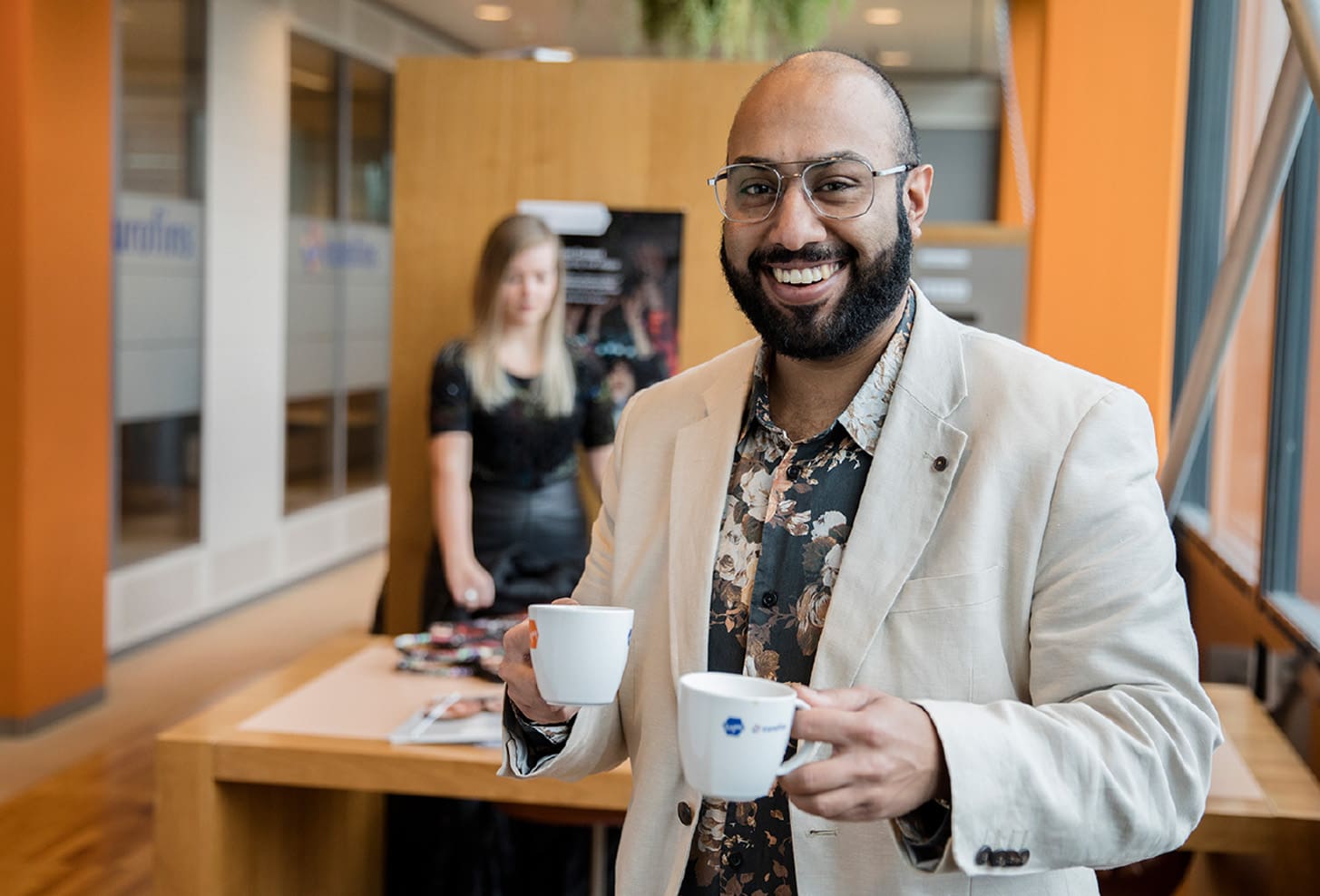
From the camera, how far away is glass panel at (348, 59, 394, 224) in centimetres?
944

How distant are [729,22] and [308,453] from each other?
16.5 feet

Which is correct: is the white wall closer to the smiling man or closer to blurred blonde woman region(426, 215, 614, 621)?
blurred blonde woman region(426, 215, 614, 621)

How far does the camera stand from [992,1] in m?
9.25

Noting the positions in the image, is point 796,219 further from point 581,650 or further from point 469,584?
point 469,584

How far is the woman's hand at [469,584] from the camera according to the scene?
3.68 metres

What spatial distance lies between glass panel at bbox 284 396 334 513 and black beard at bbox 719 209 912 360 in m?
7.48

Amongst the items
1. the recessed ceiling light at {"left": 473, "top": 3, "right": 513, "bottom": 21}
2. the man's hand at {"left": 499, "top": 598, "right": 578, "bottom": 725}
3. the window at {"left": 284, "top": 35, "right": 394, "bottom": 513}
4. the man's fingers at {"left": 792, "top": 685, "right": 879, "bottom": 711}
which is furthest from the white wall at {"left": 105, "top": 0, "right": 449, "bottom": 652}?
the man's fingers at {"left": 792, "top": 685, "right": 879, "bottom": 711}

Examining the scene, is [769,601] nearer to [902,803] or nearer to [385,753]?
[902,803]

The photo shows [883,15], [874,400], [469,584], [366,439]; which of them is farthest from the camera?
[366,439]

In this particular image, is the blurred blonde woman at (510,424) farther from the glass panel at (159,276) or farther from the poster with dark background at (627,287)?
the glass panel at (159,276)

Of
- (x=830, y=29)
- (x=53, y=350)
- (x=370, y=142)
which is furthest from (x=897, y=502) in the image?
(x=830, y=29)

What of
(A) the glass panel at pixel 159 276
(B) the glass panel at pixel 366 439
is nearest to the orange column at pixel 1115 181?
(A) the glass panel at pixel 159 276

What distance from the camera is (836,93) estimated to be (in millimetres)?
1355

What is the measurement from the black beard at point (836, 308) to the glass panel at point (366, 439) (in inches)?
332
